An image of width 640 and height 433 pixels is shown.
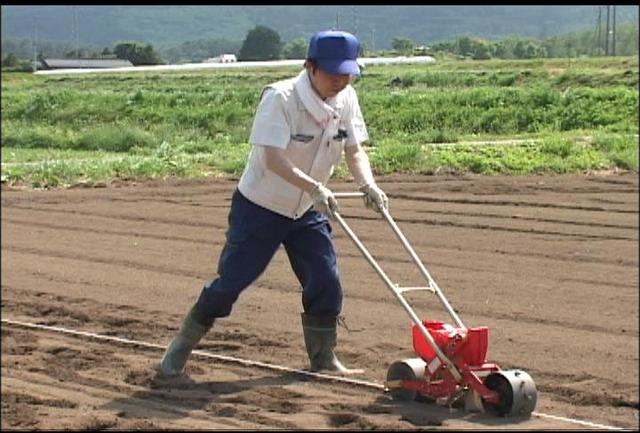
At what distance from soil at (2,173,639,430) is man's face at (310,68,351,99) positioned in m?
1.61

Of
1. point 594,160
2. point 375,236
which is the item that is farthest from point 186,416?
point 594,160

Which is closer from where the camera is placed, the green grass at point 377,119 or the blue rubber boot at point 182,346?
the blue rubber boot at point 182,346

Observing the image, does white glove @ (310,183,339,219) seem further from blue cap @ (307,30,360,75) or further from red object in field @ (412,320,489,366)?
red object in field @ (412,320,489,366)

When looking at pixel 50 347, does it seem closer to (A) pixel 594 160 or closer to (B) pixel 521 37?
(A) pixel 594 160

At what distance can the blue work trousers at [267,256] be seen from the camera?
6977 mm

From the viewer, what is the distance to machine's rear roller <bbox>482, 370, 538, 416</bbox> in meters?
6.16

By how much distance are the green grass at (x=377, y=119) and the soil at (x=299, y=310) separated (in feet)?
12.1

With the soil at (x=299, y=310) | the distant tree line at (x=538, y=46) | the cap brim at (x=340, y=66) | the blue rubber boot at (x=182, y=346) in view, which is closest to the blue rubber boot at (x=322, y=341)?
the soil at (x=299, y=310)

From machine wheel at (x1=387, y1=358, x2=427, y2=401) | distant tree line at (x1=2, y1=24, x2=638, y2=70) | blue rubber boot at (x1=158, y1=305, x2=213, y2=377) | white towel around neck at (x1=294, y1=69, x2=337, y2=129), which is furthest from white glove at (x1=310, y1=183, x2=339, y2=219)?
distant tree line at (x1=2, y1=24, x2=638, y2=70)

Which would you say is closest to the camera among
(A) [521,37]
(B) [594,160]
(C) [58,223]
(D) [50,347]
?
(D) [50,347]

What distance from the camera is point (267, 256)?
23.1ft

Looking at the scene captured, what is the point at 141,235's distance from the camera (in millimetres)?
13594

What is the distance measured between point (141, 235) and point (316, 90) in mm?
7095

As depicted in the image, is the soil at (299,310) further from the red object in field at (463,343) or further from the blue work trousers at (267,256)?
the blue work trousers at (267,256)
